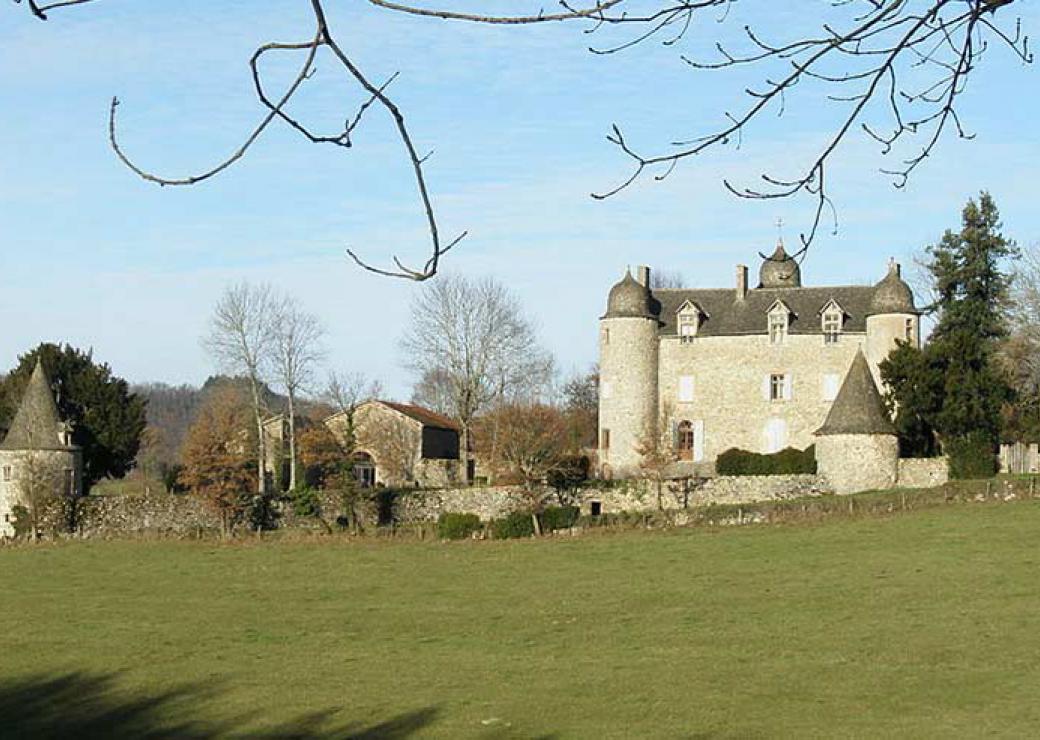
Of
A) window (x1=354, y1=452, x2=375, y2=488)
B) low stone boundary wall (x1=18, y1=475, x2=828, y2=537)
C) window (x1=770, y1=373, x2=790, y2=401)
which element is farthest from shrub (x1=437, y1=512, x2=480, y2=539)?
window (x1=354, y1=452, x2=375, y2=488)

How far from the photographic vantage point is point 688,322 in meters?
56.0

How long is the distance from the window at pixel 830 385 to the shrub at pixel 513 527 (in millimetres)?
13672

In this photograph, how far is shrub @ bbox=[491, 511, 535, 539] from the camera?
45881mm

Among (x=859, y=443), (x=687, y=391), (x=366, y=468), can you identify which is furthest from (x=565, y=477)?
(x=366, y=468)

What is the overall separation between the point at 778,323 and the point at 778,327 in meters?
0.15

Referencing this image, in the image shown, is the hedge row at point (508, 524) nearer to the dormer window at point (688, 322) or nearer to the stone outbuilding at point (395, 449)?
the dormer window at point (688, 322)

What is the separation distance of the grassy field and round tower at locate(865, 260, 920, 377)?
10.8 m

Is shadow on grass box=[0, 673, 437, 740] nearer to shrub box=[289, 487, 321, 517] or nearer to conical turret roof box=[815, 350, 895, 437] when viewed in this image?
shrub box=[289, 487, 321, 517]

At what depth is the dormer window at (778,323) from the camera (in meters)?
54.9

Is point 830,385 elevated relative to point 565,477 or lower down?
elevated

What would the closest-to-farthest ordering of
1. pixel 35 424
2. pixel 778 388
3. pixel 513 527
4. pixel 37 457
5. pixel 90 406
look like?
1. pixel 513 527
2. pixel 37 457
3. pixel 35 424
4. pixel 778 388
5. pixel 90 406

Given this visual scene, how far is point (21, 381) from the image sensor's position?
64.1 m

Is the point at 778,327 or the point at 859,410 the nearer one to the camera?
the point at 859,410

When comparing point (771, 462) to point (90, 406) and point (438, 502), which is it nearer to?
point (438, 502)
